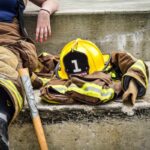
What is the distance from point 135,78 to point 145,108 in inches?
5.8

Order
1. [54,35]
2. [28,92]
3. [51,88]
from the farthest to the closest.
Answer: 1. [54,35]
2. [51,88]
3. [28,92]

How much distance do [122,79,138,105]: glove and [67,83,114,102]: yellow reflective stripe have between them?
7 centimetres

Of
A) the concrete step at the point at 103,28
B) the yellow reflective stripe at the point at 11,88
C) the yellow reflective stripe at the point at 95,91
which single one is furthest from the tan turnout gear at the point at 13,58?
the concrete step at the point at 103,28

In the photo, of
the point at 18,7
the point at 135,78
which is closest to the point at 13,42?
the point at 18,7

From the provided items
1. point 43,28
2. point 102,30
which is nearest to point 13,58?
point 43,28

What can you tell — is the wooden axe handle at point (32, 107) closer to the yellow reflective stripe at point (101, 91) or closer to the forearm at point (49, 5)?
the yellow reflective stripe at point (101, 91)

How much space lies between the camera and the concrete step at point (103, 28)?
3082 mm

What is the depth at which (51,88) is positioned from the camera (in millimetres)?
2340

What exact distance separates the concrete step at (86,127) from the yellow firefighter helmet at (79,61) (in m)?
0.37

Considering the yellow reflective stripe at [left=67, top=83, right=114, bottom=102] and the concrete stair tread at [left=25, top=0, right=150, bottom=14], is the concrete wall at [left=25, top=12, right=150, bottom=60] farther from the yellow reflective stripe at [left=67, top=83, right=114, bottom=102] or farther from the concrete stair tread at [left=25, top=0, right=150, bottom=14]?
the yellow reflective stripe at [left=67, top=83, right=114, bottom=102]

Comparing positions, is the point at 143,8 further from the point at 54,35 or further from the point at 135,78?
the point at 135,78

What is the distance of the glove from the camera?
2.27 metres

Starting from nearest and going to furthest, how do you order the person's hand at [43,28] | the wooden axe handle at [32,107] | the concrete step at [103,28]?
the wooden axe handle at [32,107]
the person's hand at [43,28]
the concrete step at [103,28]

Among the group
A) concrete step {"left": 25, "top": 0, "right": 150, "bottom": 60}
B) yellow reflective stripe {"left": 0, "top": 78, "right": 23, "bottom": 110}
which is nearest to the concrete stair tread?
concrete step {"left": 25, "top": 0, "right": 150, "bottom": 60}
